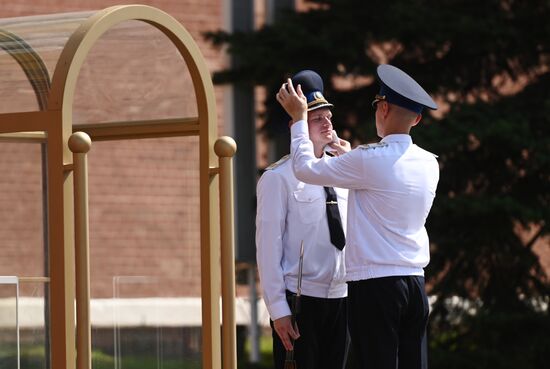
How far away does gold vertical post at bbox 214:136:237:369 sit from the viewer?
239 inches

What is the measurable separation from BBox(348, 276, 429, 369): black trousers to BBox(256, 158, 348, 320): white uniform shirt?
32 centimetres

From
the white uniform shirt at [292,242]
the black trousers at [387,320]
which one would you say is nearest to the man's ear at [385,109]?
the white uniform shirt at [292,242]

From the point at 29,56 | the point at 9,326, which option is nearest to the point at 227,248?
the point at 9,326

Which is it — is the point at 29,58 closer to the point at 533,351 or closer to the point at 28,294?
the point at 28,294

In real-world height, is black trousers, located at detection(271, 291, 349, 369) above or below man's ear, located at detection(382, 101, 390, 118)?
below

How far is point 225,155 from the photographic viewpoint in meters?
6.10

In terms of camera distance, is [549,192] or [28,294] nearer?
[28,294]

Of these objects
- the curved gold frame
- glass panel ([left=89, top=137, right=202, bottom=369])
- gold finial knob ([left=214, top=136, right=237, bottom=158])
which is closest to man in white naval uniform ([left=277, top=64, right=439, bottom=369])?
gold finial knob ([left=214, top=136, right=237, bottom=158])

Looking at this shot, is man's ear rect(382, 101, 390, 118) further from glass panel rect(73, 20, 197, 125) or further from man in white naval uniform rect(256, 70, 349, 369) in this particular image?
glass panel rect(73, 20, 197, 125)

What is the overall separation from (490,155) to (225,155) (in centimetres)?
539

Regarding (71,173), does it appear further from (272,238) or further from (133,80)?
(133,80)

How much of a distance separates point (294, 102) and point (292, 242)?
0.57m

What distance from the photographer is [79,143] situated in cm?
542

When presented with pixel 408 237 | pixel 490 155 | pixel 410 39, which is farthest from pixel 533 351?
pixel 408 237
